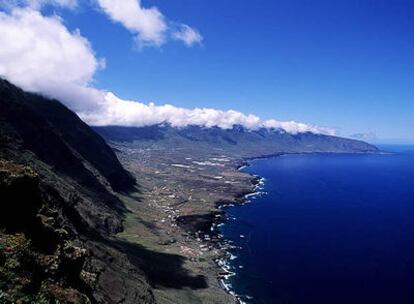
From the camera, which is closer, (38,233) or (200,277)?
(38,233)

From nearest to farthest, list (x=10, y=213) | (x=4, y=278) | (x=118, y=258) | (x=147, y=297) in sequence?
(x=4, y=278) < (x=10, y=213) < (x=147, y=297) < (x=118, y=258)

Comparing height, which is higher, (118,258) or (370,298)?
(118,258)

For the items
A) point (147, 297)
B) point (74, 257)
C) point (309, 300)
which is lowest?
point (309, 300)

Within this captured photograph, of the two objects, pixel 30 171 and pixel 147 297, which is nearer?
pixel 30 171

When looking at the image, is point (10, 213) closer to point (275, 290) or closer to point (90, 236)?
point (90, 236)

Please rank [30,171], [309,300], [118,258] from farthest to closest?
1. [309,300]
2. [118,258]
3. [30,171]

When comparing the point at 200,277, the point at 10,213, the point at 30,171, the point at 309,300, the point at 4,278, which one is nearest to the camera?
the point at 4,278

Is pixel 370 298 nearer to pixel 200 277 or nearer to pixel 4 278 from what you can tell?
pixel 200 277

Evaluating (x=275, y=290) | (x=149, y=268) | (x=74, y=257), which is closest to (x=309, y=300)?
(x=275, y=290)

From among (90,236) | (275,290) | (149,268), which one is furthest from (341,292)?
(90,236)
